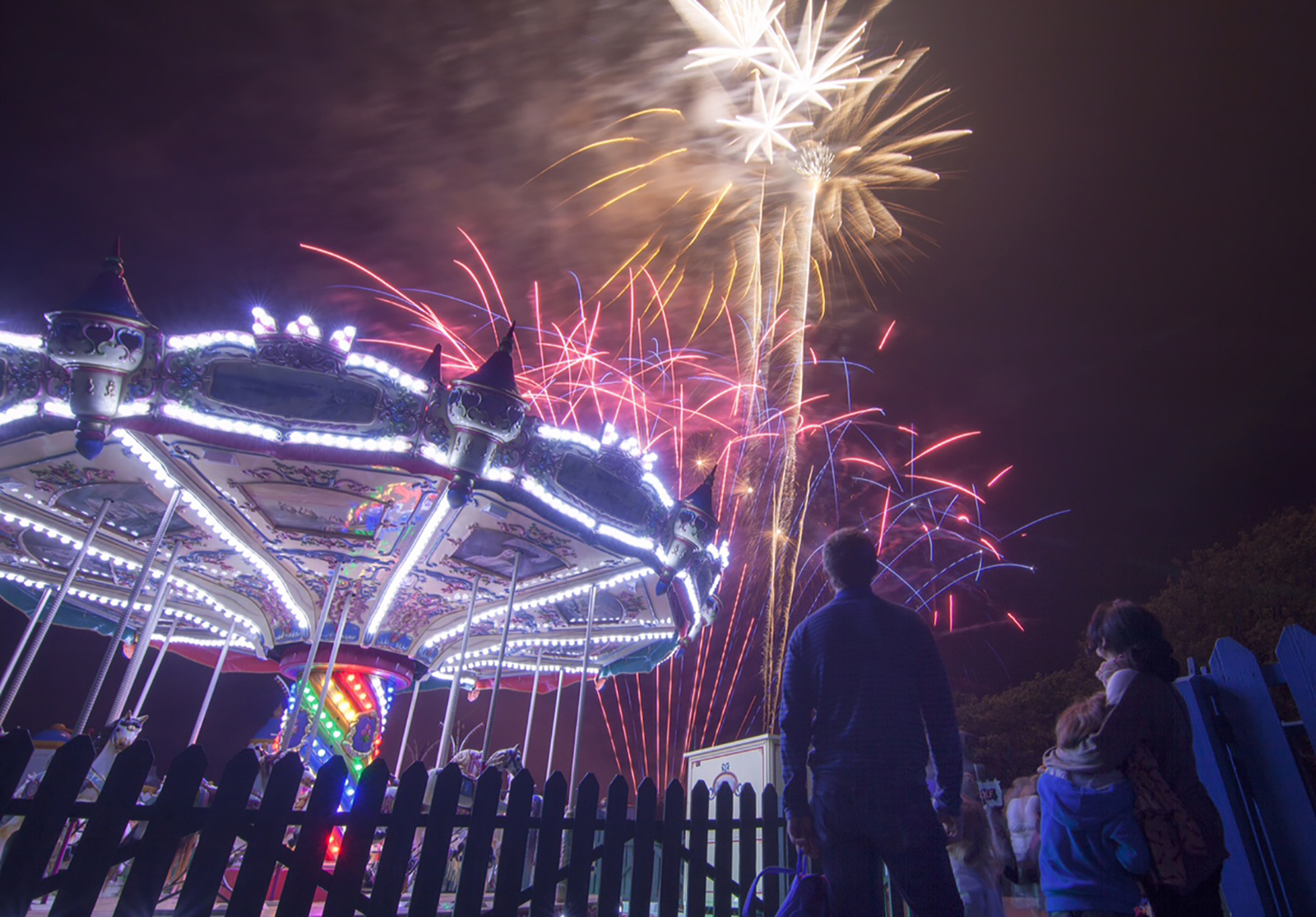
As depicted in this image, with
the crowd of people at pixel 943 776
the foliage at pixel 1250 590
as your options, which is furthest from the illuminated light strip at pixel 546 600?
the foliage at pixel 1250 590

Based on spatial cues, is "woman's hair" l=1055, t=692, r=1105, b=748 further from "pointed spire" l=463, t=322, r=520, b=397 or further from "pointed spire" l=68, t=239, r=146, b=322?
"pointed spire" l=68, t=239, r=146, b=322

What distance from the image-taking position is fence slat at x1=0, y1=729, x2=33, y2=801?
10.7 ft

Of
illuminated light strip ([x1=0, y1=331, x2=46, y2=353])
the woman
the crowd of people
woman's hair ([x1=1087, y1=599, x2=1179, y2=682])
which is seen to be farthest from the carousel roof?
the woman

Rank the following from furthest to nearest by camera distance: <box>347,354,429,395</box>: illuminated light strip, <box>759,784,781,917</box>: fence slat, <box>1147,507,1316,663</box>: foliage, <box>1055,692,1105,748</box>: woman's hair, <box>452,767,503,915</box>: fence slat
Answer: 1. <box>1147,507,1316,663</box>: foliage
2. <box>347,354,429,395</box>: illuminated light strip
3. <box>759,784,781,917</box>: fence slat
4. <box>452,767,503,915</box>: fence slat
5. <box>1055,692,1105,748</box>: woman's hair

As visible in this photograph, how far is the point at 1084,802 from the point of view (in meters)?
2.76

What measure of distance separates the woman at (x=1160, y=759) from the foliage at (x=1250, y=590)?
59.7 ft

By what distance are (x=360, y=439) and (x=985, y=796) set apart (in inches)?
272

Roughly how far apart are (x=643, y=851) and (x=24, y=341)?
6327 millimetres

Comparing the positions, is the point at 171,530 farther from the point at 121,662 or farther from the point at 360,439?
the point at 121,662

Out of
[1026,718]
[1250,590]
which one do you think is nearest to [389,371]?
[1250,590]

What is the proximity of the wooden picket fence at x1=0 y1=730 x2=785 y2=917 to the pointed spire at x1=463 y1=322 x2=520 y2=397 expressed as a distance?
11.4 feet

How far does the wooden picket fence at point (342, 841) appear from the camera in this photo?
3.28 metres

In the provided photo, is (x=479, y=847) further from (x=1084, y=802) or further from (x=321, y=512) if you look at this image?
(x=321, y=512)

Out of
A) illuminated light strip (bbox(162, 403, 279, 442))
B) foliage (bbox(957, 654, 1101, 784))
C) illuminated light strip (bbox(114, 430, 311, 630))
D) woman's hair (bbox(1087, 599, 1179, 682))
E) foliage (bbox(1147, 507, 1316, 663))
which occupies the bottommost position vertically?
woman's hair (bbox(1087, 599, 1179, 682))
